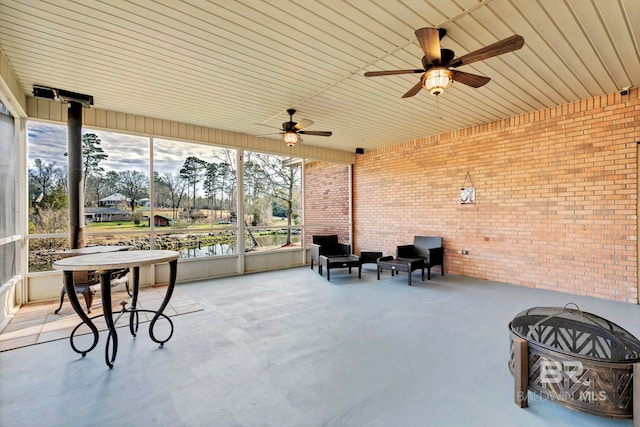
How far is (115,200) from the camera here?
5.09m

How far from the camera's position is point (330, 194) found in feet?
28.5

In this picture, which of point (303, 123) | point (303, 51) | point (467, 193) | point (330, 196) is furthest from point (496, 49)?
point (330, 196)

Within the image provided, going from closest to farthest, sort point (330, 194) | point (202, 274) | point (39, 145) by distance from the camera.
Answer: point (39, 145), point (202, 274), point (330, 194)

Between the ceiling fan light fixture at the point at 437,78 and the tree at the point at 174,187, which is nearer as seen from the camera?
the ceiling fan light fixture at the point at 437,78

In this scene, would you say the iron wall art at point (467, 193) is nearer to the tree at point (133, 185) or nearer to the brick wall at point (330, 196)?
the brick wall at point (330, 196)

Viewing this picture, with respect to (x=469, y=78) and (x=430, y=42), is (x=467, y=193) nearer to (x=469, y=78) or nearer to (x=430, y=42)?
(x=469, y=78)

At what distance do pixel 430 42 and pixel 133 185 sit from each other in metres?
5.22

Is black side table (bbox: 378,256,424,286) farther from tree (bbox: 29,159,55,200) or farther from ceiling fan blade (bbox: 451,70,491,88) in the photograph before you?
tree (bbox: 29,159,55,200)

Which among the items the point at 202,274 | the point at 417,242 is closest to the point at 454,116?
the point at 417,242

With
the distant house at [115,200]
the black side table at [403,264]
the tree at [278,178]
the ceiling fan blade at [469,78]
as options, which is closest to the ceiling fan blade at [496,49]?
the ceiling fan blade at [469,78]

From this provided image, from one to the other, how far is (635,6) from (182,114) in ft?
19.0

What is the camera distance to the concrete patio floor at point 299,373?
193 centimetres

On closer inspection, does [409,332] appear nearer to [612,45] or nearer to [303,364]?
[303,364]

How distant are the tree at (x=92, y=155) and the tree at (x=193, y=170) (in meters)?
1.30
